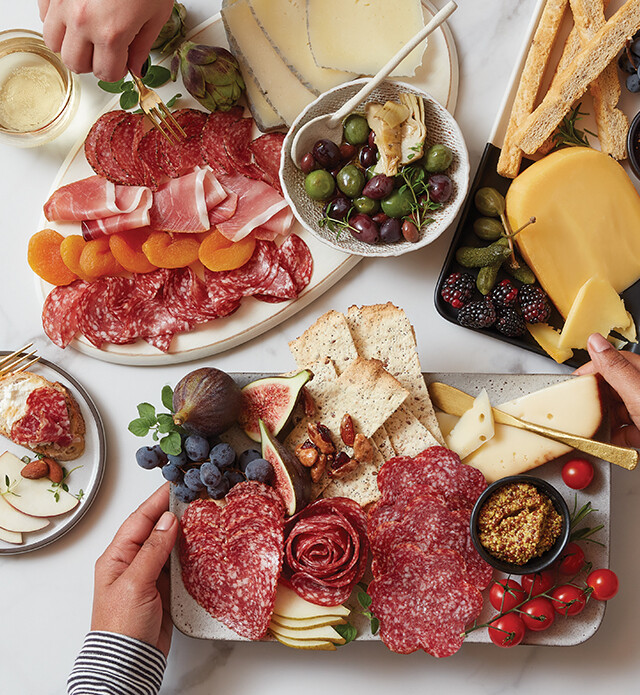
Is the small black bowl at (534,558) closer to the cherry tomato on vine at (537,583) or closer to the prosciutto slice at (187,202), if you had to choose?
the cherry tomato on vine at (537,583)

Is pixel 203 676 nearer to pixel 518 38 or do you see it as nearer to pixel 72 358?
pixel 72 358

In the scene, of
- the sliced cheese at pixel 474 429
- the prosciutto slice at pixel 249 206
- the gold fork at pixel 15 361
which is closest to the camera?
the sliced cheese at pixel 474 429

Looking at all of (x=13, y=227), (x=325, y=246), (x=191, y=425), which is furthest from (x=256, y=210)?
(x=13, y=227)

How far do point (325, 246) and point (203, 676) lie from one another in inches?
45.4

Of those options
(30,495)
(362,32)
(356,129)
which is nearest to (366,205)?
(356,129)

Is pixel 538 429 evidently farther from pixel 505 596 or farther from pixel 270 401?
pixel 270 401

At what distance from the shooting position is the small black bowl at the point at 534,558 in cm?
145

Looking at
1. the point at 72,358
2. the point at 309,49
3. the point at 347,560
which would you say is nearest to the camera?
the point at 347,560

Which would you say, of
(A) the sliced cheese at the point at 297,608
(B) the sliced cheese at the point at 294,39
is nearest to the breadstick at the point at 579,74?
(B) the sliced cheese at the point at 294,39

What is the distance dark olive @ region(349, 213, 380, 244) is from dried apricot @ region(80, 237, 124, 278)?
627 mm

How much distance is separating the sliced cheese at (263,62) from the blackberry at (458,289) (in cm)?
56

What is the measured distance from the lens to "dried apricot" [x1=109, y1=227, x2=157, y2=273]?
1796 millimetres

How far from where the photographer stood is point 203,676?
1843 millimetres

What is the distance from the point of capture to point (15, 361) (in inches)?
74.9
